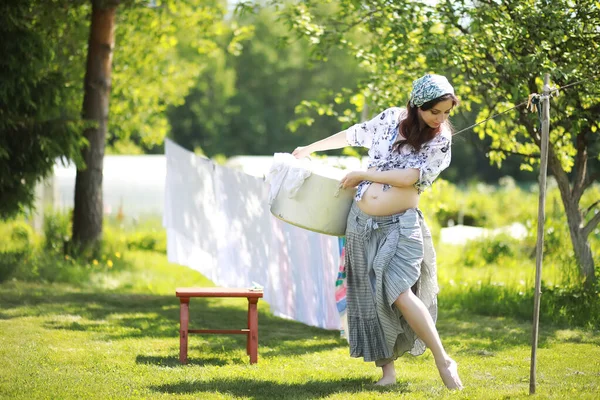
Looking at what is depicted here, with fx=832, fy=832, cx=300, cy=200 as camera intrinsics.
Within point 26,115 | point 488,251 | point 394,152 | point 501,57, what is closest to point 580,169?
point 501,57

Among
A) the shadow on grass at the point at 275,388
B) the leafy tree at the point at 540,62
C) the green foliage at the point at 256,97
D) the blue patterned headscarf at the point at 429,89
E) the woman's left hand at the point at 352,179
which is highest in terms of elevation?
the green foliage at the point at 256,97

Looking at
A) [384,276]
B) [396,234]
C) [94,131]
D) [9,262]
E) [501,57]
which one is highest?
[501,57]

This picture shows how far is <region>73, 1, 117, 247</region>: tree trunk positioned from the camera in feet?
30.5

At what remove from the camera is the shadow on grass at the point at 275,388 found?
412 cm

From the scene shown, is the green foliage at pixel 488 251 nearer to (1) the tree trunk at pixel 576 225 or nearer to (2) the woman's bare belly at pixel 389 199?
(1) the tree trunk at pixel 576 225

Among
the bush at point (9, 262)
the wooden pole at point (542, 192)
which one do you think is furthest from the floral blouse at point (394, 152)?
the bush at point (9, 262)

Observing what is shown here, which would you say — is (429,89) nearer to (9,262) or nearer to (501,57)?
(501,57)

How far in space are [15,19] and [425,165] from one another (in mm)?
5322

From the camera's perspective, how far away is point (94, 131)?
9344 millimetres

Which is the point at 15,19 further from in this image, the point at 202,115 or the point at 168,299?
the point at 202,115

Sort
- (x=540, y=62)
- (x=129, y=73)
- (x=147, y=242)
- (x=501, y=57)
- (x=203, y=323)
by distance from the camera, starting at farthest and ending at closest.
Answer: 1. (x=129, y=73)
2. (x=147, y=242)
3. (x=203, y=323)
4. (x=501, y=57)
5. (x=540, y=62)

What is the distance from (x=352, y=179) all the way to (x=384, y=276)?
1.71 ft

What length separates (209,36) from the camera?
12156mm

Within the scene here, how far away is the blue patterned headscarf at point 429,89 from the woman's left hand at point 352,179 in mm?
457
